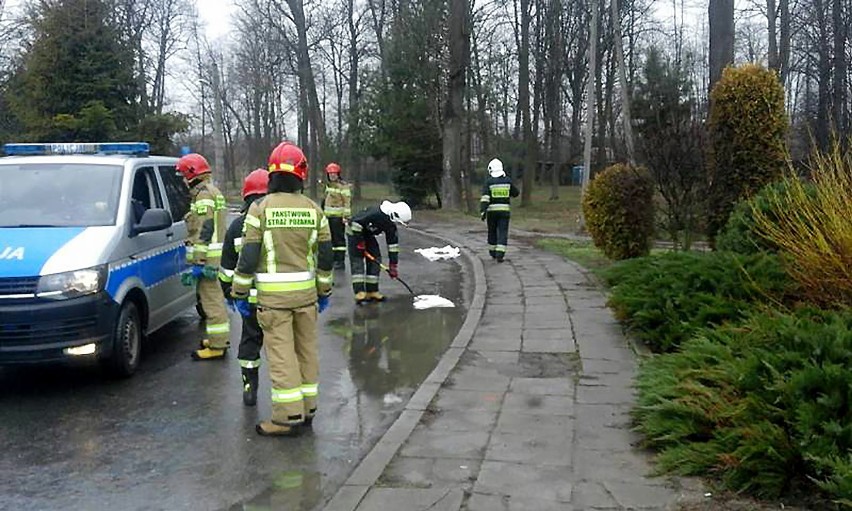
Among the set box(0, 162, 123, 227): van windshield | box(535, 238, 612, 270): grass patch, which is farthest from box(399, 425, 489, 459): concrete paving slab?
box(535, 238, 612, 270): grass patch

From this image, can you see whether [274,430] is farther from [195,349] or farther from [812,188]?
[812,188]

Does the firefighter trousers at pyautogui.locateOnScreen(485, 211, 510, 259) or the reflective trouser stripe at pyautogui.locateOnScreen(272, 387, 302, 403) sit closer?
the reflective trouser stripe at pyautogui.locateOnScreen(272, 387, 302, 403)

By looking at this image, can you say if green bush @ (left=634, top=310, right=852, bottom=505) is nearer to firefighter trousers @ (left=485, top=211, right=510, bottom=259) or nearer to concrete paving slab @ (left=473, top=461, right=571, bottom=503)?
concrete paving slab @ (left=473, top=461, right=571, bottom=503)

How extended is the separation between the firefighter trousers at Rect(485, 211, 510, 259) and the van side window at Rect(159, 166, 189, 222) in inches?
247

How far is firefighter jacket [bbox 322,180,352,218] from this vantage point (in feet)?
45.1

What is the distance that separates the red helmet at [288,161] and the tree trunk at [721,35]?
1010 centimetres

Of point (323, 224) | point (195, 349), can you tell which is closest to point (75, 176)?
point (195, 349)

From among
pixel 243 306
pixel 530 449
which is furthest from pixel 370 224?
pixel 530 449

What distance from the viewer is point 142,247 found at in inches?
300

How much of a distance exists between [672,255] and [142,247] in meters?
5.58

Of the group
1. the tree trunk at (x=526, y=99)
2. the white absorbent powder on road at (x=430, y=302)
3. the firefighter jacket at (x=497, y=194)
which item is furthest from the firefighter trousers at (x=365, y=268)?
the tree trunk at (x=526, y=99)

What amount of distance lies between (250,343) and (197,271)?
173cm

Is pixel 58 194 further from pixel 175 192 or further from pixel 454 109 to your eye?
pixel 454 109

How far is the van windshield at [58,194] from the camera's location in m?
7.32
